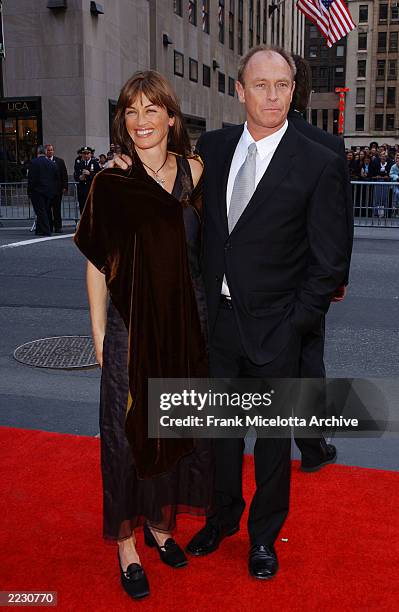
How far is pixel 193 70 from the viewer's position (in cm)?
3891

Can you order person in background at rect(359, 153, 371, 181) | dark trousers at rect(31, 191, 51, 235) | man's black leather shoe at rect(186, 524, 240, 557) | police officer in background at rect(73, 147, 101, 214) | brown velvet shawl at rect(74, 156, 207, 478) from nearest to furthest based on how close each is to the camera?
brown velvet shawl at rect(74, 156, 207, 478) → man's black leather shoe at rect(186, 524, 240, 557) → dark trousers at rect(31, 191, 51, 235) → police officer in background at rect(73, 147, 101, 214) → person in background at rect(359, 153, 371, 181)

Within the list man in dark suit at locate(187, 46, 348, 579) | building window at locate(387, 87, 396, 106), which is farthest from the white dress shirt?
building window at locate(387, 87, 396, 106)

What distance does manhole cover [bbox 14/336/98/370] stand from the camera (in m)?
6.10

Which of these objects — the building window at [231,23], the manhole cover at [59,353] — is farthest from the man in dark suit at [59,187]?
the building window at [231,23]

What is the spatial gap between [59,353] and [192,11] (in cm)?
3584

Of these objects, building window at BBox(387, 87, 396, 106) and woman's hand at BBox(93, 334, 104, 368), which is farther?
building window at BBox(387, 87, 396, 106)

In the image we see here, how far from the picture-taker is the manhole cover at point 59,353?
610cm

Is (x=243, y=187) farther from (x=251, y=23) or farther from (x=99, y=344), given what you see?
(x=251, y=23)

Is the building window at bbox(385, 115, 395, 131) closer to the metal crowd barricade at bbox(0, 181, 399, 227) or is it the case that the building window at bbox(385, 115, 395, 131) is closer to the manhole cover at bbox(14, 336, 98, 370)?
the metal crowd barricade at bbox(0, 181, 399, 227)

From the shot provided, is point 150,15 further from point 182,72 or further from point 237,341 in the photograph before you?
point 237,341

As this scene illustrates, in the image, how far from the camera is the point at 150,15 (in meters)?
32.3

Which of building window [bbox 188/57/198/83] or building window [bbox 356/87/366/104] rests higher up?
building window [bbox 356/87/366/104]

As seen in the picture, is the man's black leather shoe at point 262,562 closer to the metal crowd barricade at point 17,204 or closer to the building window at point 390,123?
the metal crowd barricade at point 17,204

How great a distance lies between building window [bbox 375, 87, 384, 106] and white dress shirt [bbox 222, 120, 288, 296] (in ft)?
323
